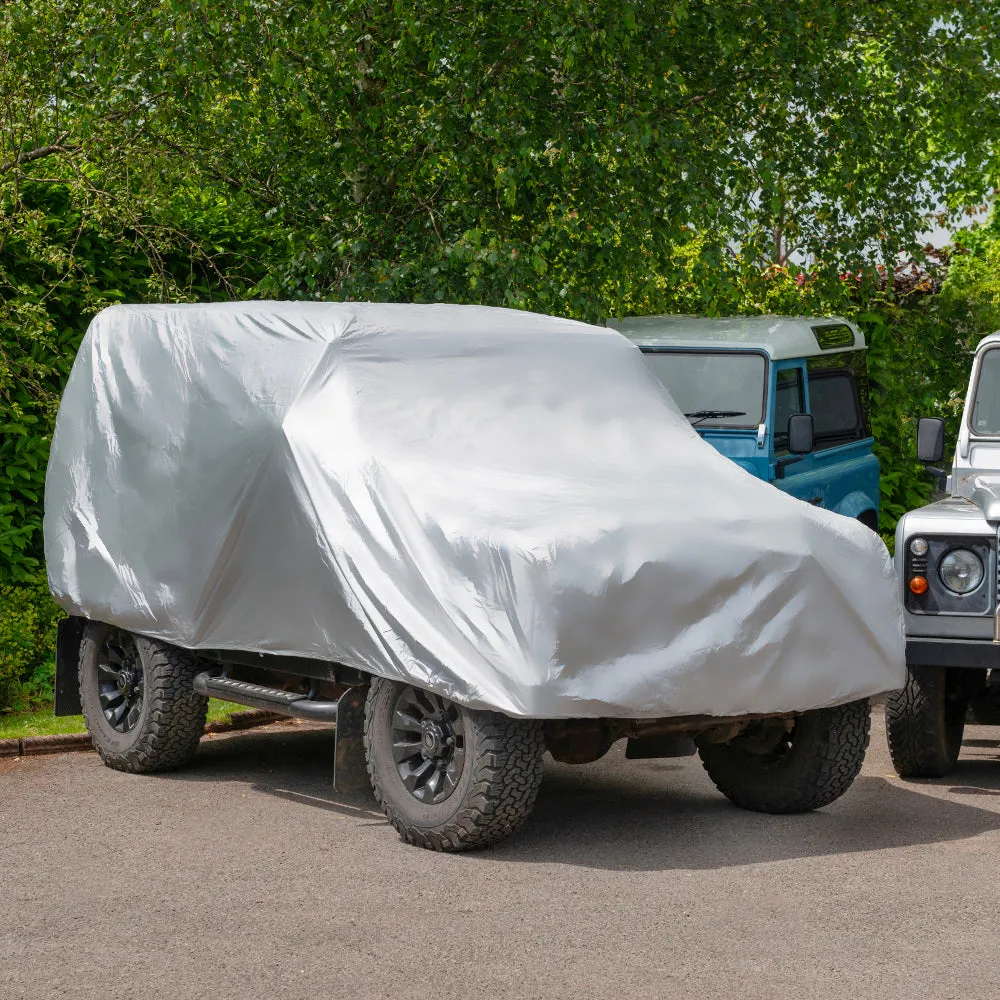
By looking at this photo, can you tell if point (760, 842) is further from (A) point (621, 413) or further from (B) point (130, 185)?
(B) point (130, 185)

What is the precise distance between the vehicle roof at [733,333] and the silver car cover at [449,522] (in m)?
3.20

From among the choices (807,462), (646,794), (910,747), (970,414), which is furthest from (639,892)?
(807,462)

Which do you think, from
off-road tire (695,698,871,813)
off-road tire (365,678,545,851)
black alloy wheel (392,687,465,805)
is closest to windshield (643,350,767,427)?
off-road tire (695,698,871,813)

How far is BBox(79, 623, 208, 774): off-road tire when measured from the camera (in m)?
8.55

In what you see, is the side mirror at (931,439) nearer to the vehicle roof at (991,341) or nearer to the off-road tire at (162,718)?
the vehicle roof at (991,341)

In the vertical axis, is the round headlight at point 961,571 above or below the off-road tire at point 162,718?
above

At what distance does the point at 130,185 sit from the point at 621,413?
4925 mm

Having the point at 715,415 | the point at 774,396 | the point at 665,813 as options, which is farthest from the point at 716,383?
the point at 665,813

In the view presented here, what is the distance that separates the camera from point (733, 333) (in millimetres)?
11961

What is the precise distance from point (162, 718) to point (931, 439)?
4.27m

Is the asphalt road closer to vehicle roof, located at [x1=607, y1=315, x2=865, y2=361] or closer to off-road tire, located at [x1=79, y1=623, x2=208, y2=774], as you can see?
off-road tire, located at [x1=79, y1=623, x2=208, y2=774]

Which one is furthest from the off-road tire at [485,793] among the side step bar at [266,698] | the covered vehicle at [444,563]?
the side step bar at [266,698]

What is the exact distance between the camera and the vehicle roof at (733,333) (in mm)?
11742

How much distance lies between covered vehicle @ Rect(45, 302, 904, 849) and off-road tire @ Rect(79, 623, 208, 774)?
0.6 inches
